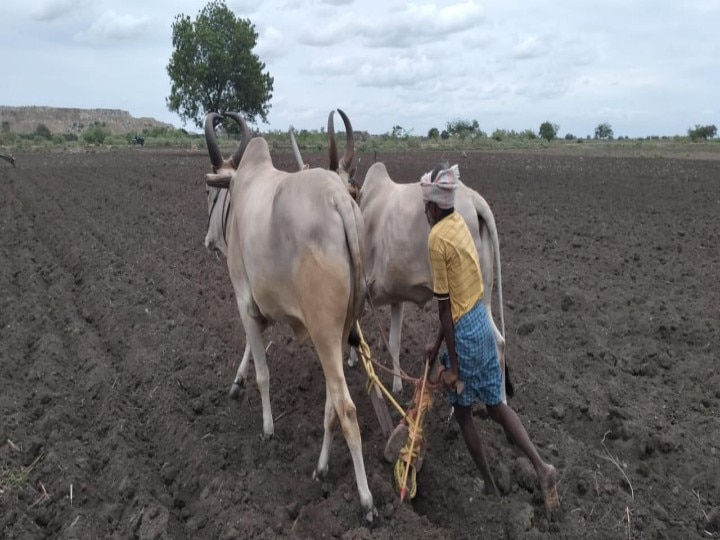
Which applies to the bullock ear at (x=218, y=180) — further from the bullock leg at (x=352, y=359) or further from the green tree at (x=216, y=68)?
the green tree at (x=216, y=68)

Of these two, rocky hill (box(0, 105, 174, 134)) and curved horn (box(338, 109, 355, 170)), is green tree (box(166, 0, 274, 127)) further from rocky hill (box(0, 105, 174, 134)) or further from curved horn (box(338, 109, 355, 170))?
rocky hill (box(0, 105, 174, 134))

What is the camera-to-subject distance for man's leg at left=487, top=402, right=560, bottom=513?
167 inches

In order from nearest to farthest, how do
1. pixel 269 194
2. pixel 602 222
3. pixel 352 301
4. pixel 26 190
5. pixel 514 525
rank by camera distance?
pixel 514 525
pixel 352 301
pixel 269 194
pixel 602 222
pixel 26 190

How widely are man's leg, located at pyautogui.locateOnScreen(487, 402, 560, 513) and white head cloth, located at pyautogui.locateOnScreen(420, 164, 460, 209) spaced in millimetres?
1299

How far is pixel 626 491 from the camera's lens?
4.66 metres

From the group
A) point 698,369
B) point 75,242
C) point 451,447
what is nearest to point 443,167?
point 451,447

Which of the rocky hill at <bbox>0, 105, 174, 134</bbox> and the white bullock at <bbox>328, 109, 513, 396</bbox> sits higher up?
the white bullock at <bbox>328, 109, 513, 396</bbox>

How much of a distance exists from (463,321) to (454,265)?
0.35 meters

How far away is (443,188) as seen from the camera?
13.8ft

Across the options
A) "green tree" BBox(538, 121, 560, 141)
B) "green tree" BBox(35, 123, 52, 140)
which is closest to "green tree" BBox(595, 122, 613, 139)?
"green tree" BBox(538, 121, 560, 141)

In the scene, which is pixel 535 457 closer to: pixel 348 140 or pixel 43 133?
pixel 348 140

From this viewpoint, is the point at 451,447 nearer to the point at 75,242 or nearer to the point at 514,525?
the point at 514,525

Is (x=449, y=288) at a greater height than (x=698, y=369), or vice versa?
(x=449, y=288)

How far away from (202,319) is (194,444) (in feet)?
9.53
